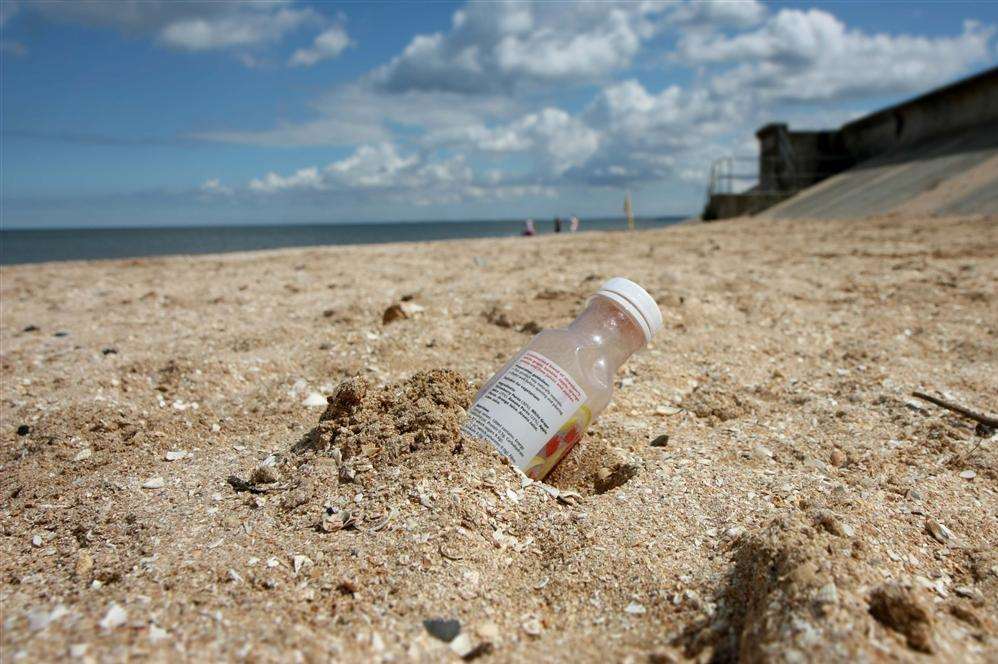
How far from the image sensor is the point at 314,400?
283 centimetres

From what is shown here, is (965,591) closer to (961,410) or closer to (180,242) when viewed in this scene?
(961,410)

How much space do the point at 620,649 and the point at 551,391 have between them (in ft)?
2.38

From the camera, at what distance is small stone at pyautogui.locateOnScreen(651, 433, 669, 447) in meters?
2.33

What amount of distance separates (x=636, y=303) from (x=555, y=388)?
0.45 meters

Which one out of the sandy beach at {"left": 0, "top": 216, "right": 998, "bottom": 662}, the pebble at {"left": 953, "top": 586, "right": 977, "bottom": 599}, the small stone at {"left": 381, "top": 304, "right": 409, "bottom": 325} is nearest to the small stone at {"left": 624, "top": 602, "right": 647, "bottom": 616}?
the sandy beach at {"left": 0, "top": 216, "right": 998, "bottom": 662}

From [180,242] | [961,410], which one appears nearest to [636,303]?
[961,410]

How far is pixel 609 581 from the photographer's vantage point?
1520 millimetres

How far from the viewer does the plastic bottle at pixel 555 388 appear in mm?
1854

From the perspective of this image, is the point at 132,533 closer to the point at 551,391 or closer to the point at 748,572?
the point at 551,391

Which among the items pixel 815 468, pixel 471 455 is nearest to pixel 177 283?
pixel 471 455

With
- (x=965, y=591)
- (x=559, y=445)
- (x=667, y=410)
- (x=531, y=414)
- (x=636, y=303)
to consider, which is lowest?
(x=965, y=591)

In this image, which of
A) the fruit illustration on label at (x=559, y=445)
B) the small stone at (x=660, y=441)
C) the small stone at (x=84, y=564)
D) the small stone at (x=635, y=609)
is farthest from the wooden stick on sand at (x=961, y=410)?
the small stone at (x=84, y=564)

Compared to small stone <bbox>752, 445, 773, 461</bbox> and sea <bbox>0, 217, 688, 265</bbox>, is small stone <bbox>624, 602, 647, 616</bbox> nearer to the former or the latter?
small stone <bbox>752, 445, 773, 461</bbox>

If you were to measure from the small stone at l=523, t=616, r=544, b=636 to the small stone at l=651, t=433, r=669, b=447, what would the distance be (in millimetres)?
1050
